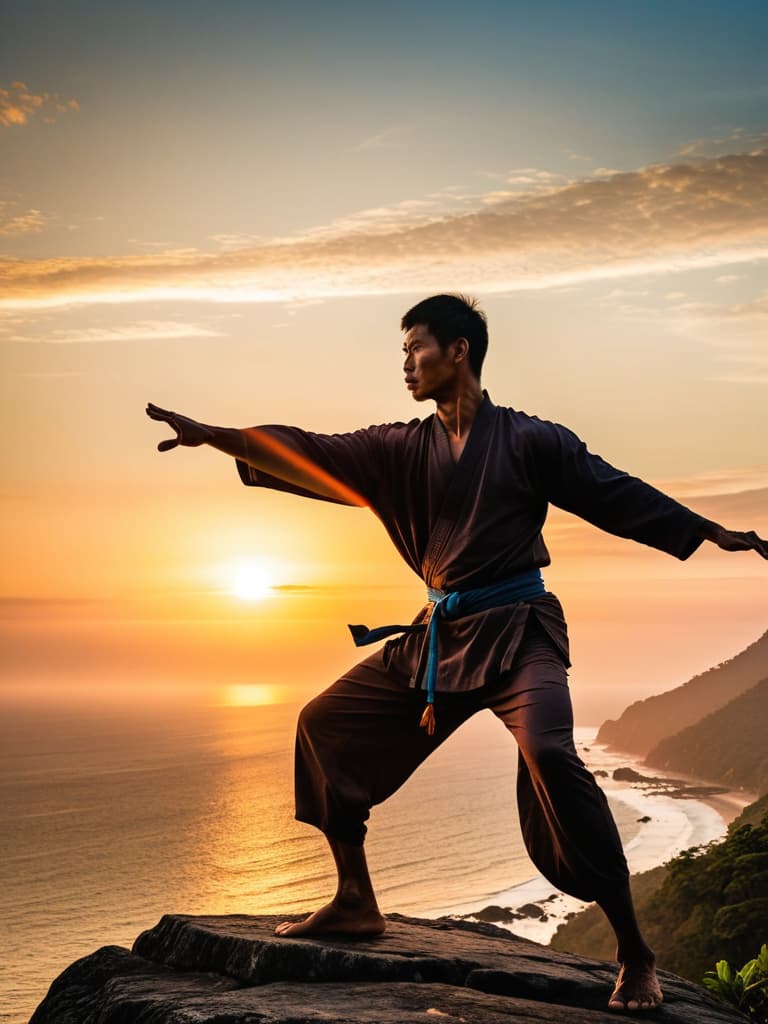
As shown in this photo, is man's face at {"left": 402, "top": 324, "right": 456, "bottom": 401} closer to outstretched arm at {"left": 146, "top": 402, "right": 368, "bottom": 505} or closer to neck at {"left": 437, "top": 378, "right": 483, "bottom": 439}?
neck at {"left": 437, "top": 378, "right": 483, "bottom": 439}

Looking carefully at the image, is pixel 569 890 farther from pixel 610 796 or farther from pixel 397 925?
pixel 610 796

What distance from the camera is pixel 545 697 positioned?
5000mm

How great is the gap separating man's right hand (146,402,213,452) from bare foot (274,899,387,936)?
7.67 ft

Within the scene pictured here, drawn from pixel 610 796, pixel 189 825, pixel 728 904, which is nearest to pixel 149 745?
pixel 189 825

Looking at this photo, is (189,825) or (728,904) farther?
(189,825)

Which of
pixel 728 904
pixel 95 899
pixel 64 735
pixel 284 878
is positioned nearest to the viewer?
pixel 728 904

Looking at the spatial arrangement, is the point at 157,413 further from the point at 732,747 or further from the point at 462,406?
the point at 732,747

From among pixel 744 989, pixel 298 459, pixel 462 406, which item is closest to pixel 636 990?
pixel 462 406

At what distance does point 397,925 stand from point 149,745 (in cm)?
14443

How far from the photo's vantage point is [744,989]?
40.6ft

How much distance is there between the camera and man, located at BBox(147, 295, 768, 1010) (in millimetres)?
5273

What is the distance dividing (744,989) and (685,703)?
482ft

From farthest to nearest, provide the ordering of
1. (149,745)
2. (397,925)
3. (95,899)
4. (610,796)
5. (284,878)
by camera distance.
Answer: (149,745)
(610,796)
(284,878)
(95,899)
(397,925)

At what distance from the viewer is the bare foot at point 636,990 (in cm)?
509
